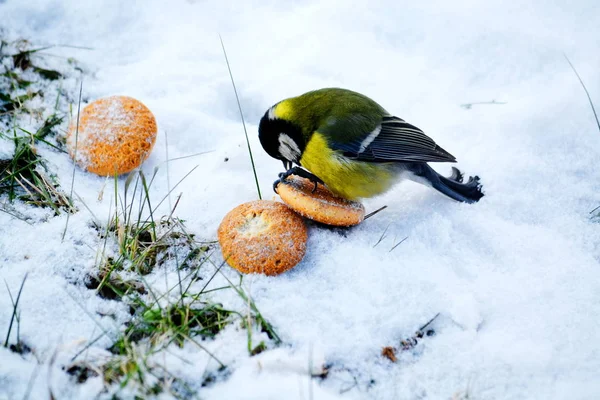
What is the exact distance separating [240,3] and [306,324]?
3.15 m

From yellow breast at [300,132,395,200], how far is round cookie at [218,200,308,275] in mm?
309

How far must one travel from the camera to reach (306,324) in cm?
197

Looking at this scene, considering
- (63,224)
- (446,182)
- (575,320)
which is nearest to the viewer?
(575,320)

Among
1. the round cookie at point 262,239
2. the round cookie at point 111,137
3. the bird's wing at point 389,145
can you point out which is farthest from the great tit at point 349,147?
the round cookie at point 111,137

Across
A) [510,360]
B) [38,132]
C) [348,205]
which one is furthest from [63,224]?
[510,360]

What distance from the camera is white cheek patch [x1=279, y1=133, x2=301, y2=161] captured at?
261cm

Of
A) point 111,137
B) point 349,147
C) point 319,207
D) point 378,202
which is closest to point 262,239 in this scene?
point 319,207

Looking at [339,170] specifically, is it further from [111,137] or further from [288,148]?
[111,137]

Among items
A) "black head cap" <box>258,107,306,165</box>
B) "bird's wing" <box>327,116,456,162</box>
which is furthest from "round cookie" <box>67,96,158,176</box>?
"bird's wing" <box>327,116,456,162</box>

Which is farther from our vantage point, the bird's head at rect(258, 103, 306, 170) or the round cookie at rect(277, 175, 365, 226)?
the bird's head at rect(258, 103, 306, 170)

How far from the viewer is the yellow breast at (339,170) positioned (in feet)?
8.47

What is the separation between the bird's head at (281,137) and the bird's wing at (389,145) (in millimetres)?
177

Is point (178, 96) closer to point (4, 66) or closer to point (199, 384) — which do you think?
point (4, 66)

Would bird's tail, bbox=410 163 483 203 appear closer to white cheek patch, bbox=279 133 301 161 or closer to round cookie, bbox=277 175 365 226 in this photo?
round cookie, bbox=277 175 365 226
